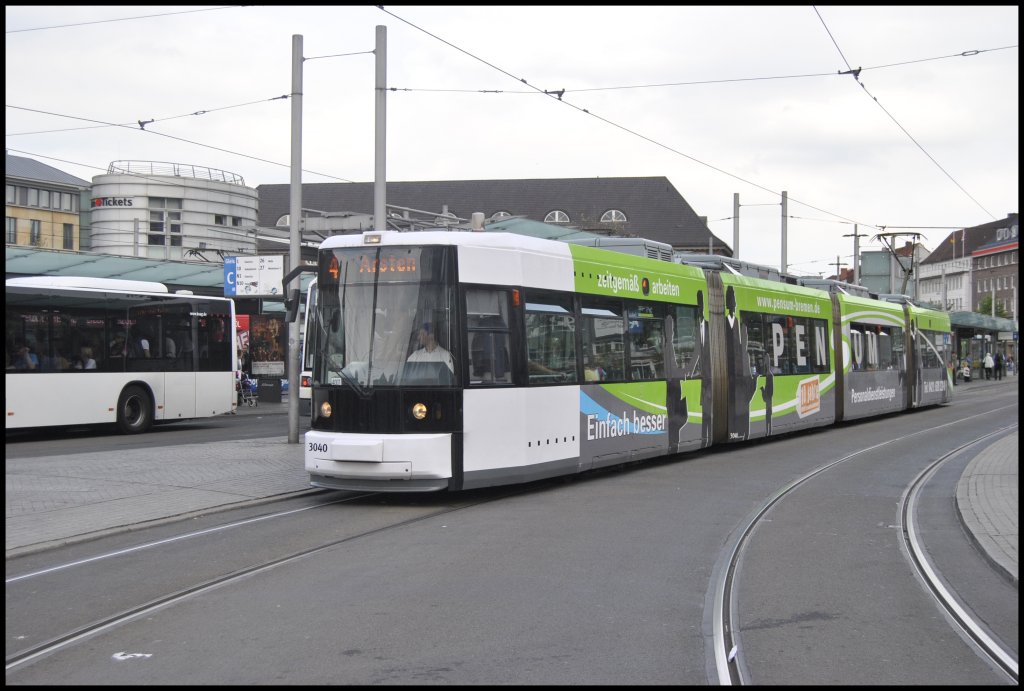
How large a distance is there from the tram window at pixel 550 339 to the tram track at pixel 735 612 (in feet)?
9.50

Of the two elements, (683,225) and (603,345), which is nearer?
(603,345)

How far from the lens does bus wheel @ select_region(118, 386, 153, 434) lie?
22.4 meters

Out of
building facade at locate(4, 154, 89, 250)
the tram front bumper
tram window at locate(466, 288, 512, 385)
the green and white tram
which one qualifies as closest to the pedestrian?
the green and white tram

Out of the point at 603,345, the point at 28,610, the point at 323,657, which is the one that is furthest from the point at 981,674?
the point at 603,345

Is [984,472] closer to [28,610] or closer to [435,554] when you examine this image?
[435,554]

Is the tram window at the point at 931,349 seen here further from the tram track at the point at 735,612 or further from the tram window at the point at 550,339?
the tram window at the point at 550,339

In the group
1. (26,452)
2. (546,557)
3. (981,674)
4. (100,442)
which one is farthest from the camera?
(100,442)

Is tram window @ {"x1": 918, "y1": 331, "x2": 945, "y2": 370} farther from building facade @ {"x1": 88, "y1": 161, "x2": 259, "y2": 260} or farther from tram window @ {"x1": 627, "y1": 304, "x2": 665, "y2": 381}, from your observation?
building facade @ {"x1": 88, "y1": 161, "x2": 259, "y2": 260}

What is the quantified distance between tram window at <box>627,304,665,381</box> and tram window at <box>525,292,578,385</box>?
1740mm

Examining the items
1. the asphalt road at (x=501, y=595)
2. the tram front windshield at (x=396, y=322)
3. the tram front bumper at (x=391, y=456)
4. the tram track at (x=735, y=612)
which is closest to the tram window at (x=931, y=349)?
the tram track at (x=735, y=612)

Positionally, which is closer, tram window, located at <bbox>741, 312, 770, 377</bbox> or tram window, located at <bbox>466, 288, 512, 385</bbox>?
tram window, located at <bbox>466, 288, 512, 385</bbox>

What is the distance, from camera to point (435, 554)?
28.5ft

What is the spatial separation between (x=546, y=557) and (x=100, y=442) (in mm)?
14678

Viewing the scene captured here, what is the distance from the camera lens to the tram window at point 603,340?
542 inches
